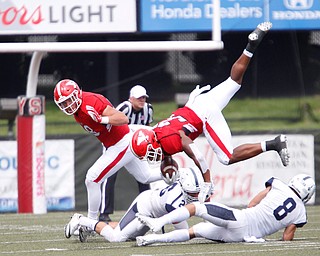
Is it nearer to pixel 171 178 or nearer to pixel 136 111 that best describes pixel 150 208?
pixel 171 178

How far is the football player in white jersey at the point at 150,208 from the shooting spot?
8617 millimetres

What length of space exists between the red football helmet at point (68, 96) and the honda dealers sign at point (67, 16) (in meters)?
3.21

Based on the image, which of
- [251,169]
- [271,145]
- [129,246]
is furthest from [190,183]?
[251,169]

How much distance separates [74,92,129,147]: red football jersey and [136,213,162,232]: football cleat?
1395 millimetres

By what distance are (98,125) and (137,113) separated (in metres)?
2.10

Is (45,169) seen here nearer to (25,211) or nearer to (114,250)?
(25,211)

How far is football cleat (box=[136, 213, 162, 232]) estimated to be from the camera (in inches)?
323

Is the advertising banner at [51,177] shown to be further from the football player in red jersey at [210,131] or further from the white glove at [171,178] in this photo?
the white glove at [171,178]

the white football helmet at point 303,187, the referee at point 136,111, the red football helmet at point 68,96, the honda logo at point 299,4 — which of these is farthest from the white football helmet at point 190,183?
the honda logo at point 299,4

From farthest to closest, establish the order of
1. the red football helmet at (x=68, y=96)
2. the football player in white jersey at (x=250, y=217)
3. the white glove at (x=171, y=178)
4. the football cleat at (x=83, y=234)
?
the red football helmet at (x=68, y=96) → the football cleat at (x=83, y=234) → the white glove at (x=171, y=178) → the football player in white jersey at (x=250, y=217)

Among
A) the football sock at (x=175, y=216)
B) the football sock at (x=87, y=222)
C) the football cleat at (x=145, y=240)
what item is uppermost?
the football sock at (x=175, y=216)

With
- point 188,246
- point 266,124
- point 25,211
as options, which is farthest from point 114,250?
point 266,124

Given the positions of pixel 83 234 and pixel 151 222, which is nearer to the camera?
pixel 151 222

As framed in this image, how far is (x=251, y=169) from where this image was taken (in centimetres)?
1423
